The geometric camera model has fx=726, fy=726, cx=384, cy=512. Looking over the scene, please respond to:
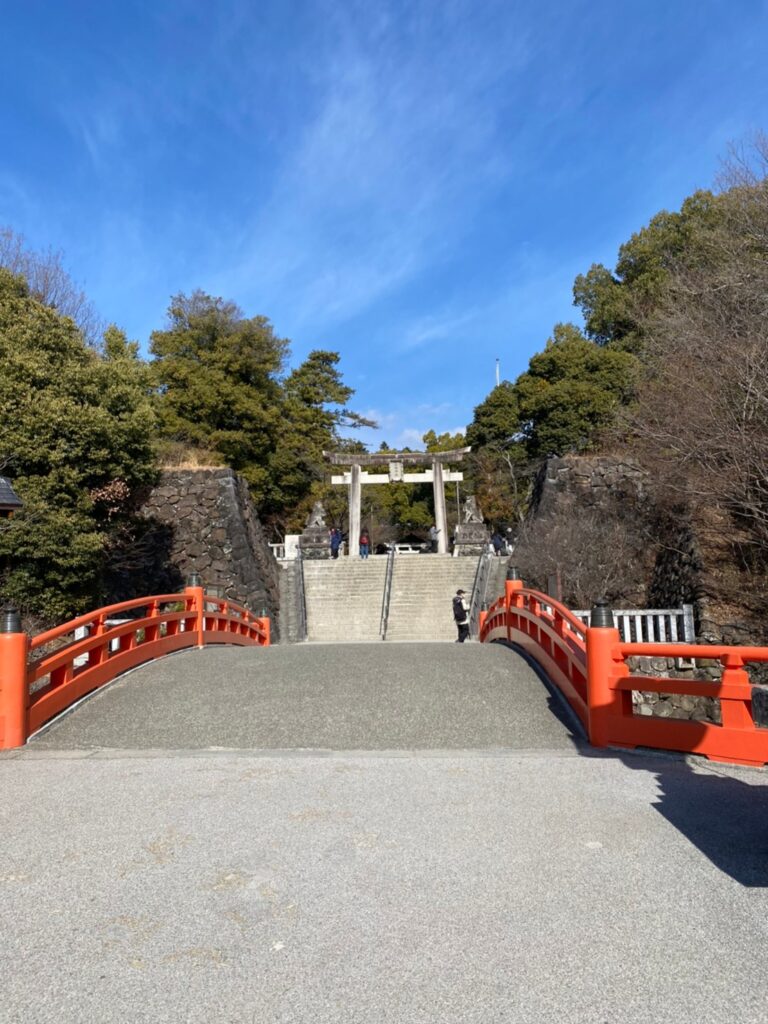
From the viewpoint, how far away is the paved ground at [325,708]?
20.6ft

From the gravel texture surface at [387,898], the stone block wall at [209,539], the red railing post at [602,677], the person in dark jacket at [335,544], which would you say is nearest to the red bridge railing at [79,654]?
the gravel texture surface at [387,898]

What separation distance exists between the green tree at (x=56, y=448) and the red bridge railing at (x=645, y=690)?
8.99 metres

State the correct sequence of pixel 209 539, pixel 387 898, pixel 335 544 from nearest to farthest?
pixel 387 898
pixel 209 539
pixel 335 544

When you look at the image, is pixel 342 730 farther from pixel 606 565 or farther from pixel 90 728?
pixel 606 565

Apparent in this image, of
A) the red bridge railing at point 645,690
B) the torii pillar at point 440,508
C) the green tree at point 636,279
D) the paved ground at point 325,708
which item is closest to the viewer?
the red bridge railing at point 645,690

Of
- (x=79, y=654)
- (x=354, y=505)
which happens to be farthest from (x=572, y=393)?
(x=79, y=654)

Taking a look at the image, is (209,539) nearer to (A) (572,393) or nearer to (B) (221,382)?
(B) (221,382)

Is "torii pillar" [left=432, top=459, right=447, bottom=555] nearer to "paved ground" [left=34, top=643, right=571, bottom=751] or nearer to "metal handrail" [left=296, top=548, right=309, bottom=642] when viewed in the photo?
"metal handrail" [left=296, top=548, right=309, bottom=642]

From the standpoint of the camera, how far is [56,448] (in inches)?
512

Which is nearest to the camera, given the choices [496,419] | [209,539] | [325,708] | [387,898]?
[387,898]

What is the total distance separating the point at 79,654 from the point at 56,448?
6.78 metres

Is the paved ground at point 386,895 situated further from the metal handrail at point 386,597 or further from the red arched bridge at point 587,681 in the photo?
the metal handrail at point 386,597

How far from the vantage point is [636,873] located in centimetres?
323

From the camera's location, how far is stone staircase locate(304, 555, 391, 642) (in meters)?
22.6
